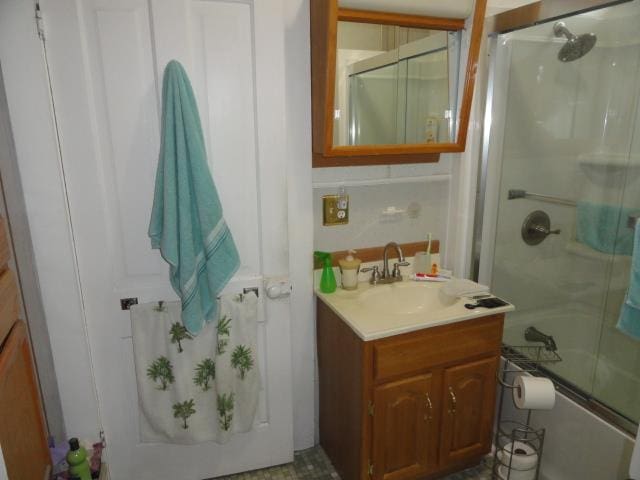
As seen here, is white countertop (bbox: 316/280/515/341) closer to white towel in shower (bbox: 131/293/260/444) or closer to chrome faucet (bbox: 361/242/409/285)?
chrome faucet (bbox: 361/242/409/285)

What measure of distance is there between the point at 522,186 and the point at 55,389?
2.27m

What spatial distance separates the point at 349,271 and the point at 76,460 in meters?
1.24

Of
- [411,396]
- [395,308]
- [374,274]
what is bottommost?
[411,396]

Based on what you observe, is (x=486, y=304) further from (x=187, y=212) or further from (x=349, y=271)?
(x=187, y=212)

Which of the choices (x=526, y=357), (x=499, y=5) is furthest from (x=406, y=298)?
(x=499, y=5)

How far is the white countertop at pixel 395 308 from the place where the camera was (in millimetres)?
1621

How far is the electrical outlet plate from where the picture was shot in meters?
1.97

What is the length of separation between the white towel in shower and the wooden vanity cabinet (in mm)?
366

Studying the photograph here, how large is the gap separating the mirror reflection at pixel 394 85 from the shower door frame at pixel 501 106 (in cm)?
27

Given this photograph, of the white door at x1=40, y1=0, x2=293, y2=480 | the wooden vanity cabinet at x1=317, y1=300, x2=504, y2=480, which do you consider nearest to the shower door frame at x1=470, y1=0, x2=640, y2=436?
the wooden vanity cabinet at x1=317, y1=300, x2=504, y2=480

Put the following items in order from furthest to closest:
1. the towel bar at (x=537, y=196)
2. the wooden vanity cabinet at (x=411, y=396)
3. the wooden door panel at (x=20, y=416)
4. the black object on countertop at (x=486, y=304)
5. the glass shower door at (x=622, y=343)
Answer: the towel bar at (x=537, y=196) → the glass shower door at (x=622, y=343) → the black object on countertop at (x=486, y=304) → the wooden vanity cabinet at (x=411, y=396) → the wooden door panel at (x=20, y=416)

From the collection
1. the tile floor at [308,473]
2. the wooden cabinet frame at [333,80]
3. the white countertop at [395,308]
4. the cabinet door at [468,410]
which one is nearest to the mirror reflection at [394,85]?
the wooden cabinet frame at [333,80]

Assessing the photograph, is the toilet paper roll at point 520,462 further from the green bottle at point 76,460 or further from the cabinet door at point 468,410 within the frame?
the green bottle at point 76,460

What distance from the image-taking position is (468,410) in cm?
187
